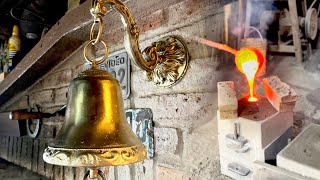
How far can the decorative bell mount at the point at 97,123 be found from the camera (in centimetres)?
70

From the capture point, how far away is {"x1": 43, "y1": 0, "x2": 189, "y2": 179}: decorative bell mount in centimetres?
70

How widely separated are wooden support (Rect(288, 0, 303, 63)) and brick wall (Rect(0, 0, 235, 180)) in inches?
9.8

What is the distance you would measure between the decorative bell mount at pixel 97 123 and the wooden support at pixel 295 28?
0.48m

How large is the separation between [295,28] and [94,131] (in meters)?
0.59

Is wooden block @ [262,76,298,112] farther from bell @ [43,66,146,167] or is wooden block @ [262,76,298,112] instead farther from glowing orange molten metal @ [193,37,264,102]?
bell @ [43,66,146,167]

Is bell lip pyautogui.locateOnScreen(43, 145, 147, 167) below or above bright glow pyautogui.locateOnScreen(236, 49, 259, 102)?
below

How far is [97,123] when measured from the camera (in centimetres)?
80

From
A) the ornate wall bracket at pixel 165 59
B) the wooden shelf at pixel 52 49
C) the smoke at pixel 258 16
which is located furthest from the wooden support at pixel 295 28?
the wooden shelf at pixel 52 49

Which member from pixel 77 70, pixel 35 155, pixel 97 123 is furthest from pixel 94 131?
pixel 35 155

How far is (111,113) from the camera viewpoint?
0.84 m

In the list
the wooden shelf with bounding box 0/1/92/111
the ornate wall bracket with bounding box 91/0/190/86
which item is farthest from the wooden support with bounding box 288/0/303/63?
the wooden shelf with bounding box 0/1/92/111

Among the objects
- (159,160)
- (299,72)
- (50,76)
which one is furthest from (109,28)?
(299,72)

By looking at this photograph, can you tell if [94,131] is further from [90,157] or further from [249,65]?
[249,65]

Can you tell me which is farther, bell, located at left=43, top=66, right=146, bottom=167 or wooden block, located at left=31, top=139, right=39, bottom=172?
wooden block, located at left=31, top=139, right=39, bottom=172
